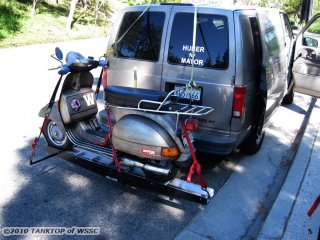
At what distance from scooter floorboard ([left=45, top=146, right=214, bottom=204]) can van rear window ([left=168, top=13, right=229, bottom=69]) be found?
1454 mm

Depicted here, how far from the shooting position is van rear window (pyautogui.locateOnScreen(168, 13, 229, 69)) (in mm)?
4168

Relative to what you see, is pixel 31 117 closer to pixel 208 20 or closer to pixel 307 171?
pixel 208 20

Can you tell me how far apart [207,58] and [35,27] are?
13.4 meters

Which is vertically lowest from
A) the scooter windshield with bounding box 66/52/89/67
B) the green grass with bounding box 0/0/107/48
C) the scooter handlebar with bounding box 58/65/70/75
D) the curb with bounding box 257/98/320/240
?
the curb with bounding box 257/98/320/240

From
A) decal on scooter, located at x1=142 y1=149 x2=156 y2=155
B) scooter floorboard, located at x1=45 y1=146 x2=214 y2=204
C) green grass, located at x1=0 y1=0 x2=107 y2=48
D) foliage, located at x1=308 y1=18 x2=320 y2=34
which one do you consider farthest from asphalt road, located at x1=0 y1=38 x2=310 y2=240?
green grass, located at x1=0 y1=0 x2=107 y2=48

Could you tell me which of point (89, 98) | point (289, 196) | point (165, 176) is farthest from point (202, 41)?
point (289, 196)

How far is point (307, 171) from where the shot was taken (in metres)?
4.75

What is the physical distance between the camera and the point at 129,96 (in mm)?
3697

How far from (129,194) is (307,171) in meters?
2.33

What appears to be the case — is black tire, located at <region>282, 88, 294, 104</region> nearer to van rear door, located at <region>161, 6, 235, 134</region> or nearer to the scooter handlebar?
van rear door, located at <region>161, 6, 235, 134</region>

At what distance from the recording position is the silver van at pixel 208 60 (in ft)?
13.6

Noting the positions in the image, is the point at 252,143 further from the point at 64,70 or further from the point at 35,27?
the point at 35,27

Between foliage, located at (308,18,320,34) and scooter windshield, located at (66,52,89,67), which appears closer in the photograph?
scooter windshield, located at (66,52,89,67)

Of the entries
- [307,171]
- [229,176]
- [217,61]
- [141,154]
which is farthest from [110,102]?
[307,171]
